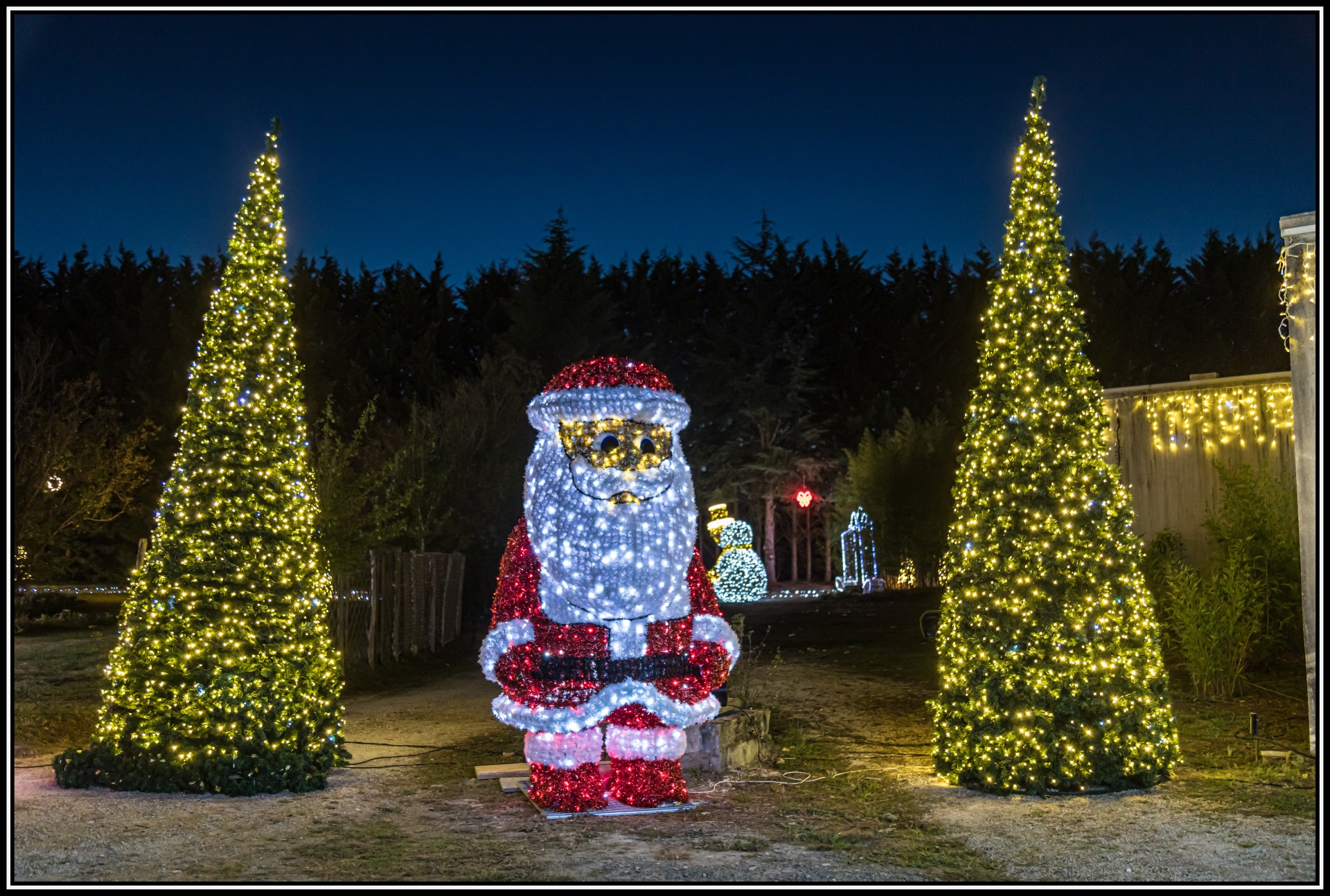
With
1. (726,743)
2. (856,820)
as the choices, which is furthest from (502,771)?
(856,820)

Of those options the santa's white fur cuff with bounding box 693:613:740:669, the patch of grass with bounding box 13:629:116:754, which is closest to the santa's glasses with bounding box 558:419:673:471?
the santa's white fur cuff with bounding box 693:613:740:669

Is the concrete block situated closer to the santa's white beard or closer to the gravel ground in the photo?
the gravel ground

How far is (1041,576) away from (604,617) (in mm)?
2746

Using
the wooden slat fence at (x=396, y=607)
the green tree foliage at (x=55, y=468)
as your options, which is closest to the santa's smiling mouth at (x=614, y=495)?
the wooden slat fence at (x=396, y=607)

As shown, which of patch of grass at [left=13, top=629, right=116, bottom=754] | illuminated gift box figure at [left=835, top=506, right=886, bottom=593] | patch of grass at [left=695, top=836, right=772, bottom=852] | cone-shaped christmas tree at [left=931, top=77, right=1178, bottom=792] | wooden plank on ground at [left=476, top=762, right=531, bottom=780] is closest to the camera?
patch of grass at [left=695, top=836, right=772, bottom=852]

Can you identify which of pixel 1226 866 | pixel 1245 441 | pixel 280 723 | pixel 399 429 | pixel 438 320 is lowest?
pixel 1226 866

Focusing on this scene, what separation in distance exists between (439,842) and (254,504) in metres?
2.76

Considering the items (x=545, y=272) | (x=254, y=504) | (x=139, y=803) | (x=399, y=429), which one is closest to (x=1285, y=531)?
(x=254, y=504)

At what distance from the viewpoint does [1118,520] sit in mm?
6961

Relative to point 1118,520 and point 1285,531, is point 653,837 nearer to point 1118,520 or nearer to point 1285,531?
point 1118,520

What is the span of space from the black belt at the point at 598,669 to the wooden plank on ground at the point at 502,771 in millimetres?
1372

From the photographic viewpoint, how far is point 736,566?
22.2 m

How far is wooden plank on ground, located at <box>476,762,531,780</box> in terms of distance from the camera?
7.28m

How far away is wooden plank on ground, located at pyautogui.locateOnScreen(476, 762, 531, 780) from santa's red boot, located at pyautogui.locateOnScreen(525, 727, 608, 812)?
0.99m
